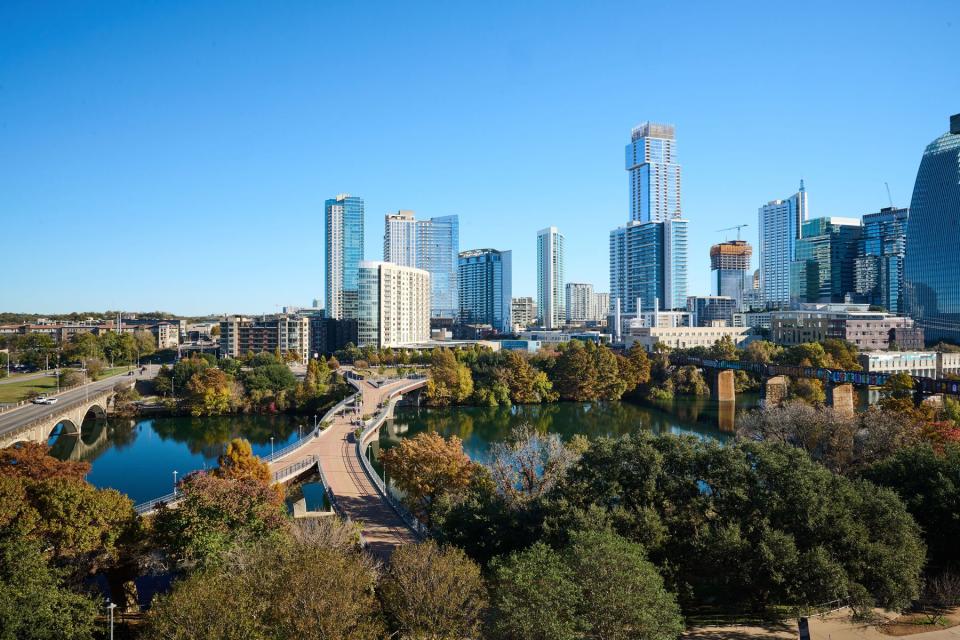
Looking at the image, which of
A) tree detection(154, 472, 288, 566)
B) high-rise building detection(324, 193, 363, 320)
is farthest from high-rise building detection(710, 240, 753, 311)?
tree detection(154, 472, 288, 566)

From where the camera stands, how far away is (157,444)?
39.1m

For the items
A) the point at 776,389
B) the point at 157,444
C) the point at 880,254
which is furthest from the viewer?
the point at 880,254

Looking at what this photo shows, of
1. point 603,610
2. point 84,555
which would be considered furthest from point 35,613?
point 603,610

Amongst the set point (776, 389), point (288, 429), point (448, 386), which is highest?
point (776, 389)

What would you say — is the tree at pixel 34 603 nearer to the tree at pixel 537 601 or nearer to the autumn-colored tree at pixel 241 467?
the tree at pixel 537 601

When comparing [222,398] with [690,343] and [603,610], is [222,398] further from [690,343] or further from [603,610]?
[690,343]

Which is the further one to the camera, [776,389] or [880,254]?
[880,254]

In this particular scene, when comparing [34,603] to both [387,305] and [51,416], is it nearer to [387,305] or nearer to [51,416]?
[51,416]

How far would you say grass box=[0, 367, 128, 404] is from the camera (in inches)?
1726

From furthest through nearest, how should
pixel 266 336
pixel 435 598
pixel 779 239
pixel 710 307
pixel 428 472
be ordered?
pixel 779 239
pixel 710 307
pixel 266 336
pixel 428 472
pixel 435 598

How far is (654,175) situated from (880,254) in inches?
1694

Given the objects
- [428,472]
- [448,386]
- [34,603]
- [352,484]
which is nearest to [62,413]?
[352,484]

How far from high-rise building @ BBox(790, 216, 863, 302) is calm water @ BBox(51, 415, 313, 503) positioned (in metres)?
106

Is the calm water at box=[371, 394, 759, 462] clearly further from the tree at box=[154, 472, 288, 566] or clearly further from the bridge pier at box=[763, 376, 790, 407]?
the tree at box=[154, 472, 288, 566]
